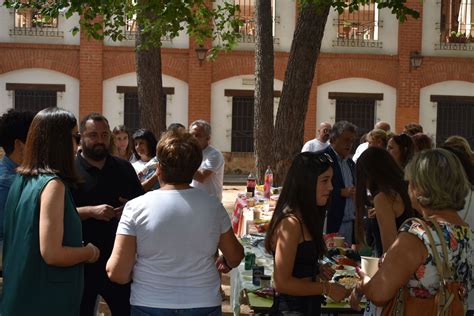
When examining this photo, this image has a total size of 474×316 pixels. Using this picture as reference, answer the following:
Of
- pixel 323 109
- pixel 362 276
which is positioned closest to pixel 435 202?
pixel 362 276

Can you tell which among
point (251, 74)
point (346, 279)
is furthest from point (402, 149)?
point (251, 74)

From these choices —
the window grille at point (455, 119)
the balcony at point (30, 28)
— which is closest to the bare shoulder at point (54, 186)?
the balcony at point (30, 28)

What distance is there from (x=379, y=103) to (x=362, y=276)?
21.6m

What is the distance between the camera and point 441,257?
3.32 m

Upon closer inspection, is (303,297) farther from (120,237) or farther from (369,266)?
(120,237)

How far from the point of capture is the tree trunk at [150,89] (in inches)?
570

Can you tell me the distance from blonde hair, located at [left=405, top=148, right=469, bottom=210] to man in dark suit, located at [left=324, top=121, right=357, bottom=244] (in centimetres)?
421

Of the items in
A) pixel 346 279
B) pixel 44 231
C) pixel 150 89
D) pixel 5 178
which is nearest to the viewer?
pixel 44 231

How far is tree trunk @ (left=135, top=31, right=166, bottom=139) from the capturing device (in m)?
14.5

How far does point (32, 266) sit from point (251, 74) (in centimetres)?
2089

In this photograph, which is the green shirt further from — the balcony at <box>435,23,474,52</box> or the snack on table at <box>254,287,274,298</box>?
the balcony at <box>435,23,474,52</box>

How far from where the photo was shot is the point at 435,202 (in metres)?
3.40

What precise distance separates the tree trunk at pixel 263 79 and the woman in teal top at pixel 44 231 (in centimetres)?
948

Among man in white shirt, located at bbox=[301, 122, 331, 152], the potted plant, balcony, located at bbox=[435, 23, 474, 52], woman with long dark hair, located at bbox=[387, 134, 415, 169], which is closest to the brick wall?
the potted plant
